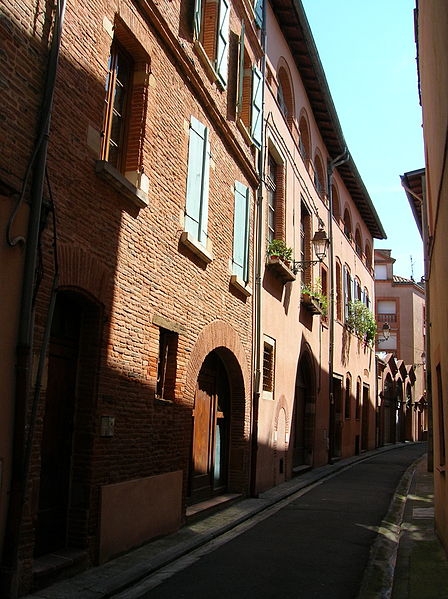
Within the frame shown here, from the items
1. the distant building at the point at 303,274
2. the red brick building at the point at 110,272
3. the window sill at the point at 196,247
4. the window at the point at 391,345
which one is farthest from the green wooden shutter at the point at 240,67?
the window at the point at 391,345

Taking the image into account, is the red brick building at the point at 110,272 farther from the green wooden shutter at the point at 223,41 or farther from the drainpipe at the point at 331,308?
the drainpipe at the point at 331,308

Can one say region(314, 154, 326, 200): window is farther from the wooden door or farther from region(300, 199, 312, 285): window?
the wooden door

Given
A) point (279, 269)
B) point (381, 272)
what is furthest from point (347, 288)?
point (381, 272)

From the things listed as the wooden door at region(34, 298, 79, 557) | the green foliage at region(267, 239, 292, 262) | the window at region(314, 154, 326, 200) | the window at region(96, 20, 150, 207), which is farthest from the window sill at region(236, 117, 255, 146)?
the window at region(314, 154, 326, 200)

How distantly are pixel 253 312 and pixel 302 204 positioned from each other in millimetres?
5535

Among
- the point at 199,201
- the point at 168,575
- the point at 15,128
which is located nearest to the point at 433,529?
the point at 168,575

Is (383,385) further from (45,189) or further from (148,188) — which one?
(45,189)

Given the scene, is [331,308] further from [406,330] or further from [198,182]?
[406,330]

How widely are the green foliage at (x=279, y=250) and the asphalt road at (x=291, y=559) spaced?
493cm

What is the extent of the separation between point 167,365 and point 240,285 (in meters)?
2.98

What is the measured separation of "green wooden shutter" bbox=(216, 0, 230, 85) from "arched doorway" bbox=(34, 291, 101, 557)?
5.38 meters

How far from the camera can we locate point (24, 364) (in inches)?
209

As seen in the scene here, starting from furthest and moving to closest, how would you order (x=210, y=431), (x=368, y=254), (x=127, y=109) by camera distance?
(x=368, y=254) → (x=210, y=431) → (x=127, y=109)

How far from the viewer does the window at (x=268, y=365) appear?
43.9 feet
